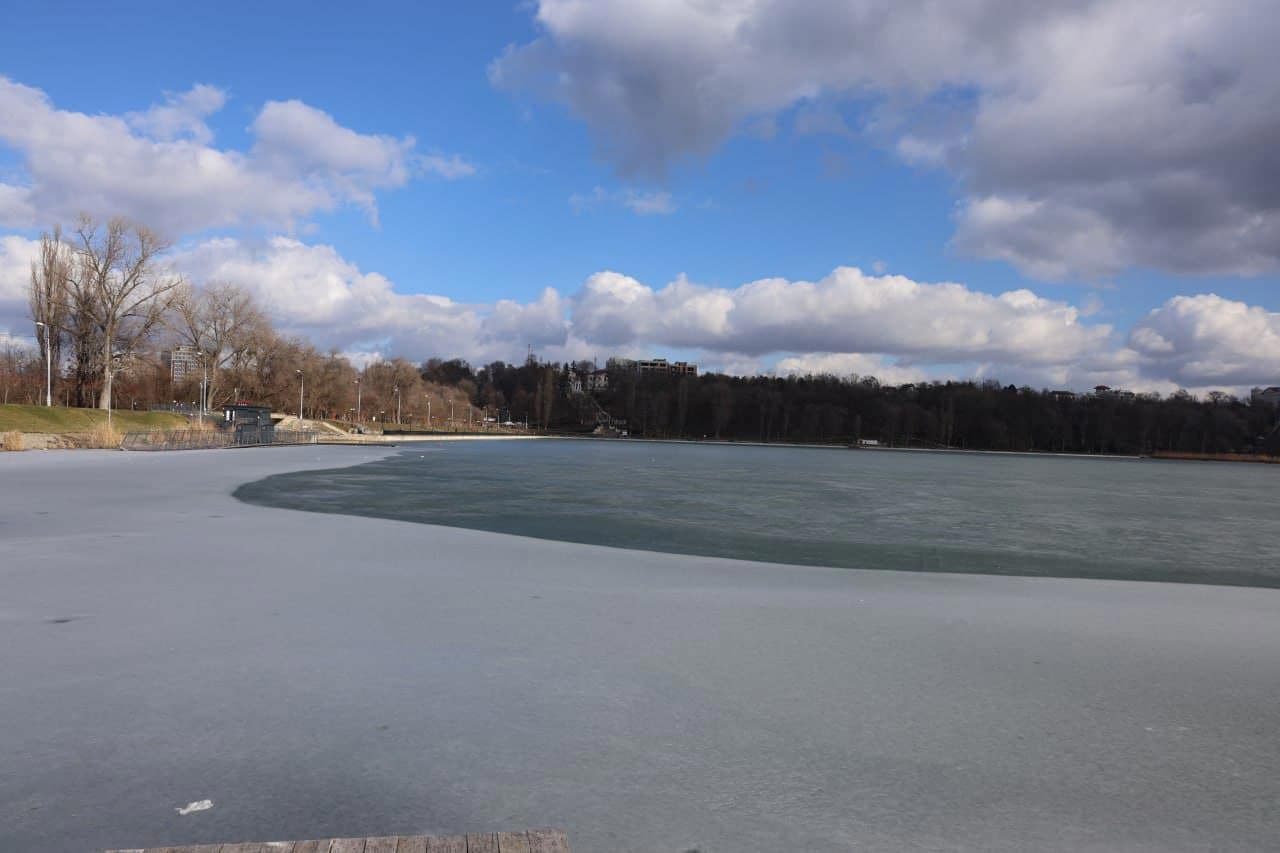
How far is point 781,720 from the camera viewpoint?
3881 millimetres

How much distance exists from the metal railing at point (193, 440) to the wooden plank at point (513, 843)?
37.5m

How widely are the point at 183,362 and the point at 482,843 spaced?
81.1 m

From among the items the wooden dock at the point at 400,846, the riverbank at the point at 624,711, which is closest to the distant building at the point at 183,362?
the riverbank at the point at 624,711

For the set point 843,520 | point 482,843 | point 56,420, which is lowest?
point 843,520

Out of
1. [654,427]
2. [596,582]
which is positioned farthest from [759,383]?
[596,582]

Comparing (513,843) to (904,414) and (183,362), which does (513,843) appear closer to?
(183,362)

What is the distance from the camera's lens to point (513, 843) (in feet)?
7.19

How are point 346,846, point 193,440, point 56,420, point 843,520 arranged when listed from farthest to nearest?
point 193,440 → point 56,420 → point 843,520 → point 346,846

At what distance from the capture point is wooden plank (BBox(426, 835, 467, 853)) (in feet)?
6.98

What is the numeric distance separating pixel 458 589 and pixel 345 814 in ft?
13.9

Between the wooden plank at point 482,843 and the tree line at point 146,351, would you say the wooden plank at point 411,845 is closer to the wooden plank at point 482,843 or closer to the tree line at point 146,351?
the wooden plank at point 482,843

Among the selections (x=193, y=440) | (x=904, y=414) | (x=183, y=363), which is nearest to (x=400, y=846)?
(x=193, y=440)

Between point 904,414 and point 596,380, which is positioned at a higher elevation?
point 596,380

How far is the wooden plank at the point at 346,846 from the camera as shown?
2100mm
